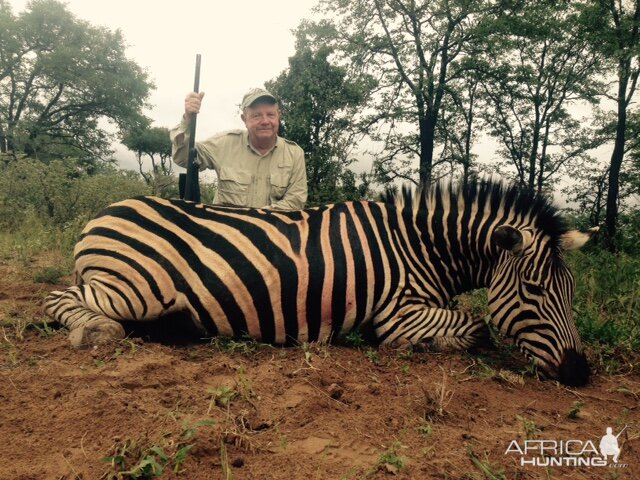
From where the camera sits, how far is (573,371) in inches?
94.5

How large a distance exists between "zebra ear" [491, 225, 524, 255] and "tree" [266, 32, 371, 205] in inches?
273

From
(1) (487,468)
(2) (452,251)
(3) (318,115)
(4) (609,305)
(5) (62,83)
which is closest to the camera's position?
(1) (487,468)

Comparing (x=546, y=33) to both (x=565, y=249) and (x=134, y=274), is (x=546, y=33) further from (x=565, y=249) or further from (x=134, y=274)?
(x=134, y=274)

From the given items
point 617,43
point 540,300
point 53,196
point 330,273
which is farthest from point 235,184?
point 617,43

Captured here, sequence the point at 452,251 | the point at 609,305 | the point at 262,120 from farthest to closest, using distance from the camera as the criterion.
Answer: the point at 262,120
the point at 609,305
the point at 452,251

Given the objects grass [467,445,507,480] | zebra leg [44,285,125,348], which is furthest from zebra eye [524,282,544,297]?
zebra leg [44,285,125,348]

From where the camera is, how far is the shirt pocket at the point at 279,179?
175 inches

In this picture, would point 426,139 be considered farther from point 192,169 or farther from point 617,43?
point 192,169

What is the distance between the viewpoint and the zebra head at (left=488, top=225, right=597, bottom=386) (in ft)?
8.05

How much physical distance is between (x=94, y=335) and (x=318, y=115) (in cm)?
819

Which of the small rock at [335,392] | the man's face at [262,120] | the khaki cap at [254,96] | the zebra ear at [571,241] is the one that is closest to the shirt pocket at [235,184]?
the man's face at [262,120]

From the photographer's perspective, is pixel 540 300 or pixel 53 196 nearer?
pixel 540 300

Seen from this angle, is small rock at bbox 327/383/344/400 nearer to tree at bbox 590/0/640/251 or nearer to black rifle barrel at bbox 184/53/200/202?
black rifle barrel at bbox 184/53/200/202

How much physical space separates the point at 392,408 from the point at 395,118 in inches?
540
